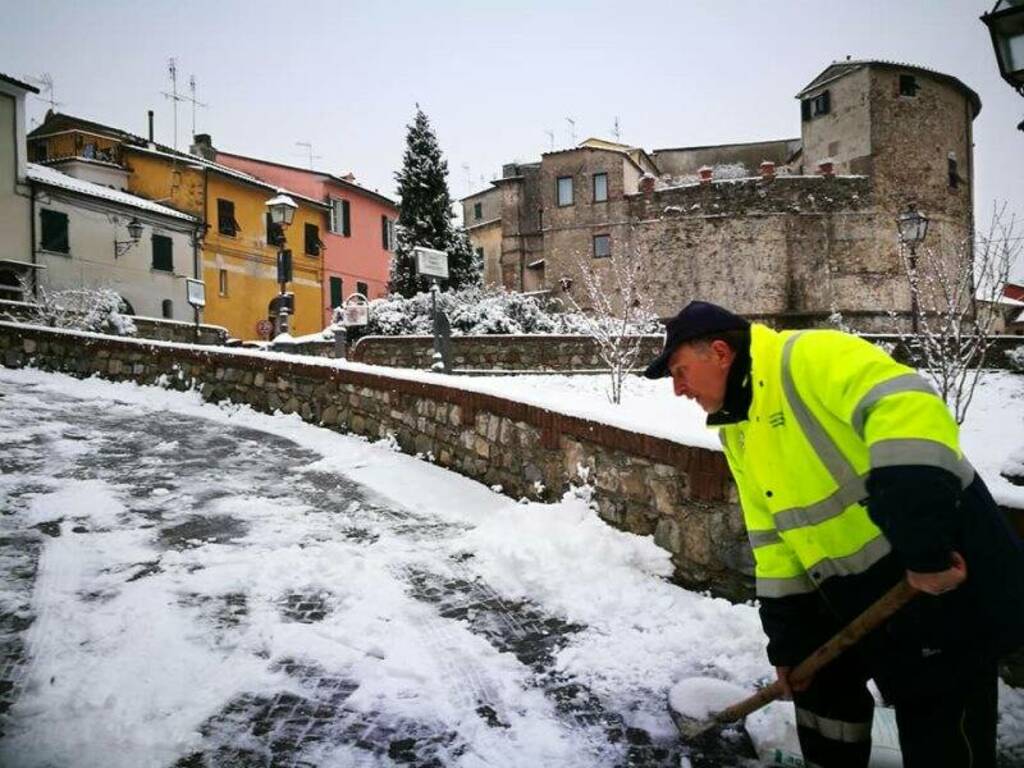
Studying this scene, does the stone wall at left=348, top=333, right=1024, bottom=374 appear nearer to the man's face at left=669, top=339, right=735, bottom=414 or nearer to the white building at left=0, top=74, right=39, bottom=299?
the white building at left=0, top=74, right=39, bottom=299

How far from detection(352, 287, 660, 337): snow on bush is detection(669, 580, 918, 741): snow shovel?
15121mm

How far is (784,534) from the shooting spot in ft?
6.56

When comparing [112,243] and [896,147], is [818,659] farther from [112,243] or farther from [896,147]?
[896,147]

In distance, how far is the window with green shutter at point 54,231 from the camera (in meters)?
21.9

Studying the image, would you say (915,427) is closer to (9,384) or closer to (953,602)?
(953,602)

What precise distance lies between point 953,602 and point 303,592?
122 inches

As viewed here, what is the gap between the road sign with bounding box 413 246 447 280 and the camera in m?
9.12

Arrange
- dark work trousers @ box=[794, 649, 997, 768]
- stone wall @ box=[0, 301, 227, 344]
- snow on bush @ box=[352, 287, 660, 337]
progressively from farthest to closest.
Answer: stone wall @ box=[0, 301, 227, 344]
snow on bush @ box=[352, 287, 660, 337]
dark work trousers @ box=[794, 649, 997, 768]

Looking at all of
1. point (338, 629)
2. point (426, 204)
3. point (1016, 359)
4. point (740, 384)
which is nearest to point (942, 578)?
point (740, 384)

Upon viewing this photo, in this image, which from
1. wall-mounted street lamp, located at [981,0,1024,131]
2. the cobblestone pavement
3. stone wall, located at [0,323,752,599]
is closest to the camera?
the cobblestone pavement

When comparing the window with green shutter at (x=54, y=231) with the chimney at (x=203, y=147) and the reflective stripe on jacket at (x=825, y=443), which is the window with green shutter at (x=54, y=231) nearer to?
the chimney at (x=203, y=147)

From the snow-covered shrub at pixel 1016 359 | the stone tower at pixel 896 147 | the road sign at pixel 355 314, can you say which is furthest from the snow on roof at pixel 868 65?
the road sign at pixel 355 314

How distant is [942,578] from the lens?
1541mm

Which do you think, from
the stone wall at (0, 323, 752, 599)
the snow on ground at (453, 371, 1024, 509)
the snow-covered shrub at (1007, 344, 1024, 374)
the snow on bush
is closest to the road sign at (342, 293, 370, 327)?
the stone wall at (0, 323, 752, 599)
